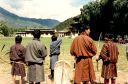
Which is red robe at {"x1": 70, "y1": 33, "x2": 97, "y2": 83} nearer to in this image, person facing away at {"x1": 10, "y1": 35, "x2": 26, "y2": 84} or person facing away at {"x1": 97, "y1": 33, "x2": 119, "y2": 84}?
person facing away at {"x1": 97, "y1": 33, "x2": 119, "y2": 84}

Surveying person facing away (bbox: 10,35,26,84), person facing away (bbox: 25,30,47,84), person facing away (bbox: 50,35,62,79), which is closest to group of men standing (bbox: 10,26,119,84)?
person facing away (bbox: 25,30,47,84)

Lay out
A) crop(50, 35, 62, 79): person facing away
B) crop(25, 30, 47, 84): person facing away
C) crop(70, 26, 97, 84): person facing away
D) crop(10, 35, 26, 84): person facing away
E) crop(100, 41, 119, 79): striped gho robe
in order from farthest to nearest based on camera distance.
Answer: crop(50, 35, 62, 79): person facing away
crop(10, 35, 26, 84): person facing away
crop(100, 41, 119, 79): striped gho robe
crop(25, 30, 47, 84): person facing away
crop(70, 26, 97, 84): person facing away

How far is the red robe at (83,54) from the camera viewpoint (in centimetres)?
1018

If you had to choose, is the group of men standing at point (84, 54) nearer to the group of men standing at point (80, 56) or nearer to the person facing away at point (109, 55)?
the group of men standing at point (80, 56)

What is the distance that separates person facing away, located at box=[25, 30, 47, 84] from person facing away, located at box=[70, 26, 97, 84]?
92 centimetres

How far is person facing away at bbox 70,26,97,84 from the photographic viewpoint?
33.4ft

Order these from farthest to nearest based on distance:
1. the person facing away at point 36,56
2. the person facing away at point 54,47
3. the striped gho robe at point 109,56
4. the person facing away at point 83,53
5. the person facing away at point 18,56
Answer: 1. the person facing away at point 54,47
2. the person facing away at point 18,56
3. the striped gho robe at point 109,56
4. the person facing away at point 36,56
5. the person facing away at point 83,53

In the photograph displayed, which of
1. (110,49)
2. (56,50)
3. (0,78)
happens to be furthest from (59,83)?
(0,78)

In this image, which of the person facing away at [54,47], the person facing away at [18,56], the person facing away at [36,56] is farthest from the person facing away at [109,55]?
the person facing away at [54,47]

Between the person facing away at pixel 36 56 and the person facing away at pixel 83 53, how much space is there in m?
0.92

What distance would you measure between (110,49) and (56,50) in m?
3.64

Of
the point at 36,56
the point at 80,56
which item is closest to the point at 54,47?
the point at 36,56

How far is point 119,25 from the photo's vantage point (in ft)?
209

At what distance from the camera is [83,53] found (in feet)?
33.3
